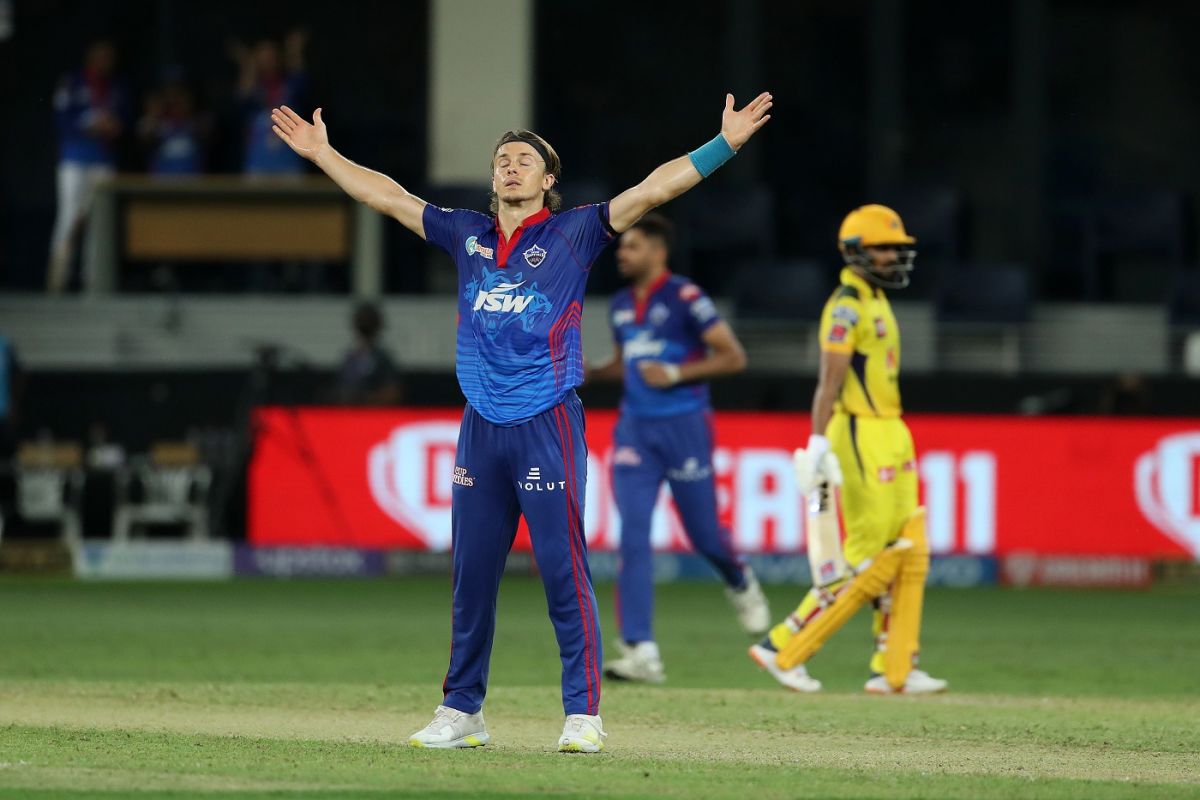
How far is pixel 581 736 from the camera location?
23.5ft

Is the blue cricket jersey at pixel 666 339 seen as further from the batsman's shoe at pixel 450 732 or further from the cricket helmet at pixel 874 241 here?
the batsman's shoe at pixel 450 732

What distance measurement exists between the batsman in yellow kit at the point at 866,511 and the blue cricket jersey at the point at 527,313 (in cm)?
254

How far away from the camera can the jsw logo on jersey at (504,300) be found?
23.5 ft

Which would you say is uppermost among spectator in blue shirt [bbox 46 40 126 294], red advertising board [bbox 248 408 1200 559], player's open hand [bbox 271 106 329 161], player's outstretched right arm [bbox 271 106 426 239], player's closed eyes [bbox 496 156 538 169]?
spectator in blue shirt [bbox 46 40 126 294]

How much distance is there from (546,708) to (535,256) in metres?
2.41

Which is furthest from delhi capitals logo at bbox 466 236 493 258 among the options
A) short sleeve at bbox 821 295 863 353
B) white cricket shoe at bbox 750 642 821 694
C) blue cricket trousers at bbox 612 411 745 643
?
blue cricket trousers at bbox 612 411 745 643

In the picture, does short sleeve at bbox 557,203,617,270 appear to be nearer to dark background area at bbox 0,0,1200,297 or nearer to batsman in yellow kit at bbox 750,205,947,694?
batsman in yellow kit at bbox 750,205,947,694

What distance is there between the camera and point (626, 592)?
1048 cm

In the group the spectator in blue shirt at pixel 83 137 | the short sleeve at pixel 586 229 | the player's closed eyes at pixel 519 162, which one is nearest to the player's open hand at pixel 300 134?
the player's closed eyes at pixel 519 162

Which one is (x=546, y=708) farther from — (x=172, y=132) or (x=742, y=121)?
(x=172, y=132)

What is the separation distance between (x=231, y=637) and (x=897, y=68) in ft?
36.5

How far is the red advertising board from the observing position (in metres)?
16.2

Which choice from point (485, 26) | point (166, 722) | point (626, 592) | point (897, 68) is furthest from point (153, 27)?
point (166, 722)

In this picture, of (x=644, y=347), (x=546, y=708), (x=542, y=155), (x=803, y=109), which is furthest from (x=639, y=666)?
(x=803, y=109)
